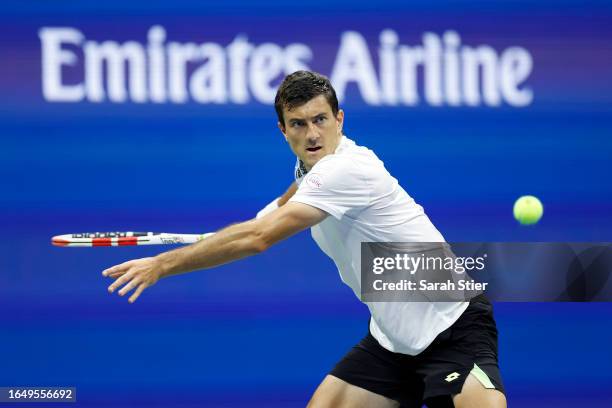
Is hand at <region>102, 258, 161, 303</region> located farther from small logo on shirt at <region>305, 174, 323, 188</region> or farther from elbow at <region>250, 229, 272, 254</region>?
small logo on shirt at <region>305, 174, 323, 188</region>

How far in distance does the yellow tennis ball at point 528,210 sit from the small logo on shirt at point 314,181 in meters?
2.12

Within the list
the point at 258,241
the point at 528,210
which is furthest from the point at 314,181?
the point at 528,210

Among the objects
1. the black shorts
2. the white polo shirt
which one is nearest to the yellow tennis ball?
the black shorts

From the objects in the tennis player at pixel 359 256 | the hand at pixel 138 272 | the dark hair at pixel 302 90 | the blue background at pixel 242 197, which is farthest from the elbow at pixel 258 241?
the blue background at pixel 242 197

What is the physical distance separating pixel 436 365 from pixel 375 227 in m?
0.60

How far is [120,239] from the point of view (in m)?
5.06

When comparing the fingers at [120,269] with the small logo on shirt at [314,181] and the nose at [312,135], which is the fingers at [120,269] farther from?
the nose at [312,135]

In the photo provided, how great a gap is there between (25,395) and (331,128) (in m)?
2.76

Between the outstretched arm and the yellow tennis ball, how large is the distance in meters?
2.12

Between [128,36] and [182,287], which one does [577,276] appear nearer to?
[182,287]

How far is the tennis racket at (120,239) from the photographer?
499 cm

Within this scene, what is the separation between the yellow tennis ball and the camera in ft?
18.1

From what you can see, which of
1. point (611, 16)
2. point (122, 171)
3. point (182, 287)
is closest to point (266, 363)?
point (182, 287)

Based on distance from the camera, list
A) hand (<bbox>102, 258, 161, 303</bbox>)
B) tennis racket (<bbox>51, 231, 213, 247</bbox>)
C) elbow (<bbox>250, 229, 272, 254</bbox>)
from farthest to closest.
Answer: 1. tennis racket (<bbox>51, 231, 213, 247</bbox>)
2. elbow (<bbox>250, 229, 272, 254</bbox>)
3. hand (<bbox>102, 258, 161, 303</bbox>)
